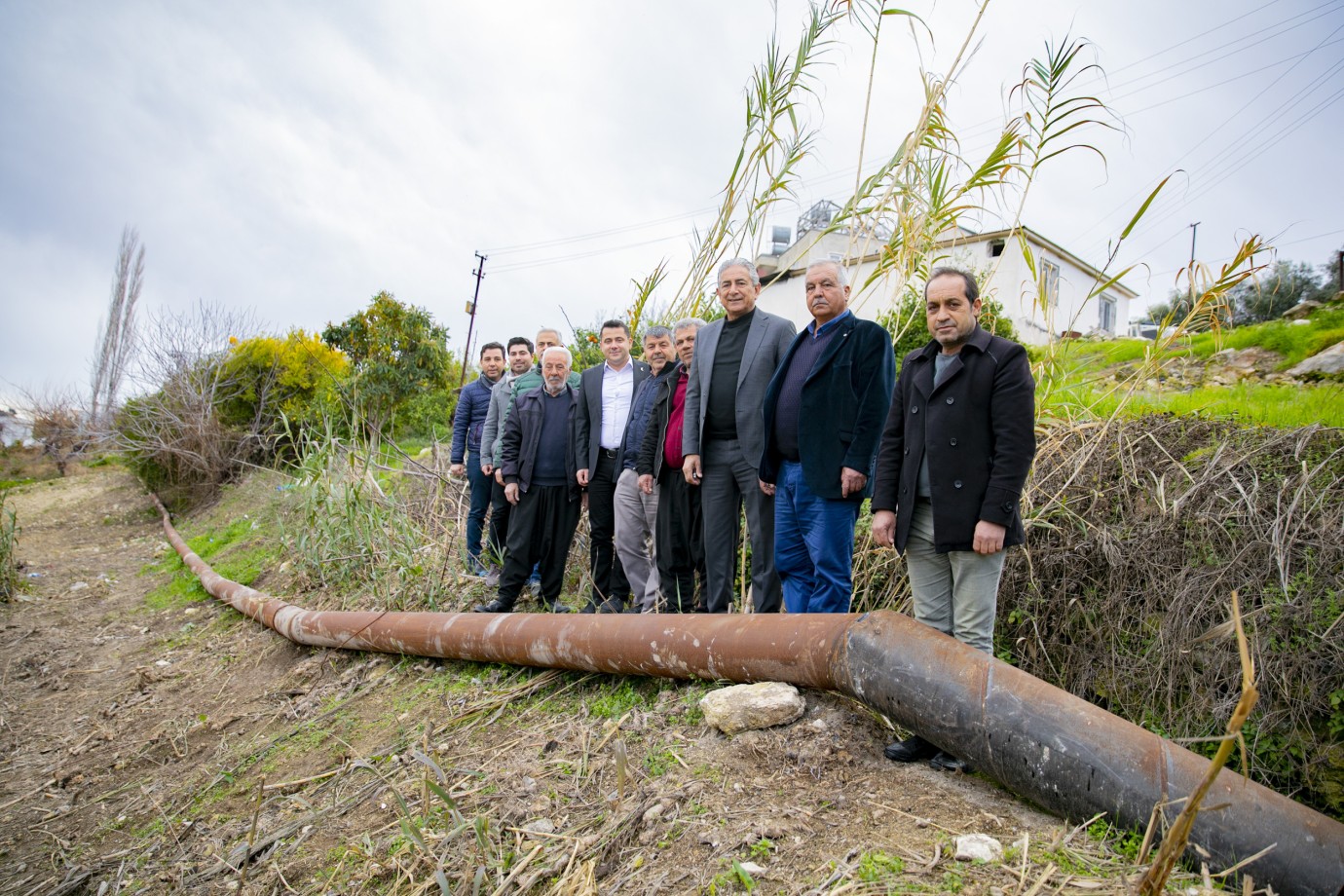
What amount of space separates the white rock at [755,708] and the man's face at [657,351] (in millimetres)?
2148

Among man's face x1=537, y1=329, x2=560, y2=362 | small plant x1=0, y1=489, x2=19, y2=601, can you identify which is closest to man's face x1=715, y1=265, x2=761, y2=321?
man's face x1=537, y1=329, x2=560, y2=362

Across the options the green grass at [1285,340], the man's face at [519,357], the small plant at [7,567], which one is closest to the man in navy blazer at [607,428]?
the man's face at [519,357]

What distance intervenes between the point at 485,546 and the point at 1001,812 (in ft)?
12.6

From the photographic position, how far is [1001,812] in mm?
2035

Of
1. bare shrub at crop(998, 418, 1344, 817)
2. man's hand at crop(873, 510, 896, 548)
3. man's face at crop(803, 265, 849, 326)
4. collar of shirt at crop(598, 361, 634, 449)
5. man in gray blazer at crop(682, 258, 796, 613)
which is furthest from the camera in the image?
collar of shirt at crop(598, 361, 634, 449)

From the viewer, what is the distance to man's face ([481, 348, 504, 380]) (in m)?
5.90

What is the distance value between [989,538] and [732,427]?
1515mm

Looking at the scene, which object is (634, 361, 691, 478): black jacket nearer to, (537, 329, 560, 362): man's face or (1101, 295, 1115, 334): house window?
(537, 329, 560, 362): man's face

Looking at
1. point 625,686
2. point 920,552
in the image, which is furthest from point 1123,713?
point 625,686

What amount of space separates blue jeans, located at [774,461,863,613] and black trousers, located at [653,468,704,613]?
762 mm

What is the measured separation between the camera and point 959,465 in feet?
8.13

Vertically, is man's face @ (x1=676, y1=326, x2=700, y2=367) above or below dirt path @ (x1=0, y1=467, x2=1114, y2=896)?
above

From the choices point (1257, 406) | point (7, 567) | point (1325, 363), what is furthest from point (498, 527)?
point (1325, 363)

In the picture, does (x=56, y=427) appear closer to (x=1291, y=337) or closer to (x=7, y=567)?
(x=7, y=567)
